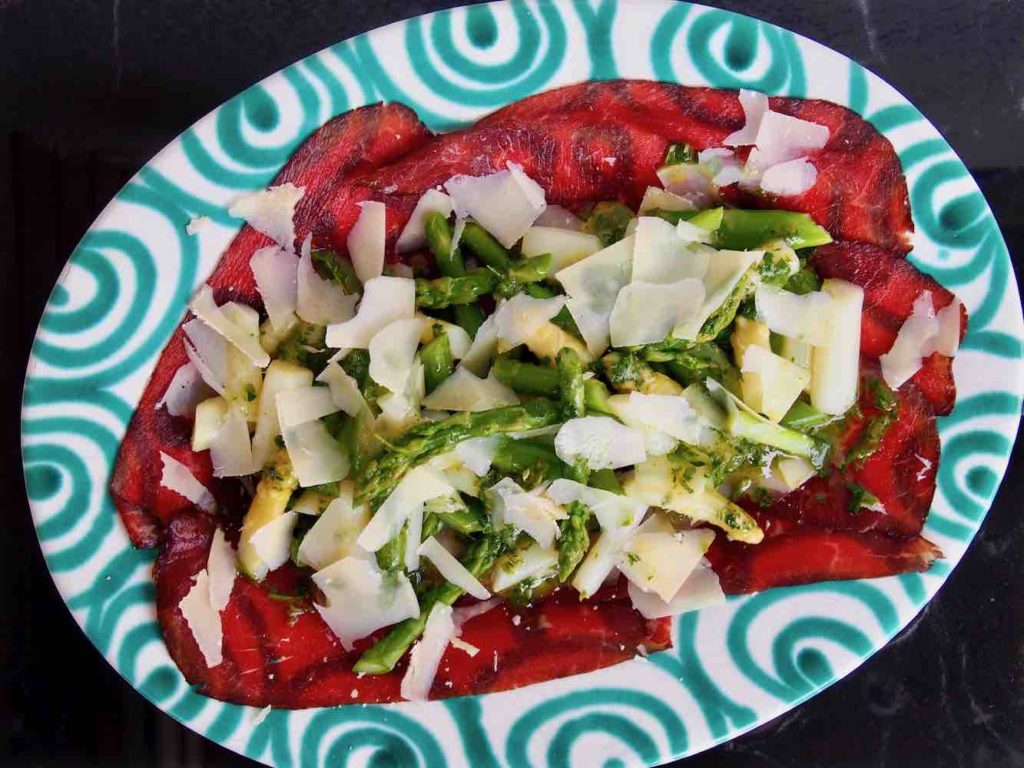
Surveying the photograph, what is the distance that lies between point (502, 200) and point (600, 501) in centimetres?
50

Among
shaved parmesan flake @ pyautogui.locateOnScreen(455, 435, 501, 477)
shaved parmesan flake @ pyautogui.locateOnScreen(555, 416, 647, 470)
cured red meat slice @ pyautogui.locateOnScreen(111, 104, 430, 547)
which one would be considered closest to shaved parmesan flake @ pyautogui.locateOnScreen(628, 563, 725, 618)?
shaved parmesan flake @ pyautogui.locateOnScreen(555, 416, 647, 470)

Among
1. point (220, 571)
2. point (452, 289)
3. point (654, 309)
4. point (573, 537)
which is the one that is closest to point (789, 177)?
point (654, 309)

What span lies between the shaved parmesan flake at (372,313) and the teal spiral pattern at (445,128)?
0.23m

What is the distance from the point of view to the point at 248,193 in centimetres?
135

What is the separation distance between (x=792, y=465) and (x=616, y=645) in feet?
1.37

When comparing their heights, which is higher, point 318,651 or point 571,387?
point 571,387

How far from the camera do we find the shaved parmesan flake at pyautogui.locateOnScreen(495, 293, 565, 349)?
1.35m

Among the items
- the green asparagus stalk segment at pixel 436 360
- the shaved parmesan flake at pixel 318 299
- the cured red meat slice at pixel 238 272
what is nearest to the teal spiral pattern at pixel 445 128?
the cured red meat slice at pixel 238 272

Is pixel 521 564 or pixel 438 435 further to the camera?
pixel 521 564

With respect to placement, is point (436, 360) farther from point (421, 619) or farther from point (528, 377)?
point (421, 619)

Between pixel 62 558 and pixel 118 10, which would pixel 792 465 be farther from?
A: pixel 118 10

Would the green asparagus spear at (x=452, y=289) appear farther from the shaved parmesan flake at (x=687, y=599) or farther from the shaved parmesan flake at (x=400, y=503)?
the shaved parmesan flake at (x=687, y=599)

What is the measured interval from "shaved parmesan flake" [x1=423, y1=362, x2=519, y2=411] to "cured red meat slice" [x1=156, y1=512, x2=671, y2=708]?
387mm

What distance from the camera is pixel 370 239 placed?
1391mm
